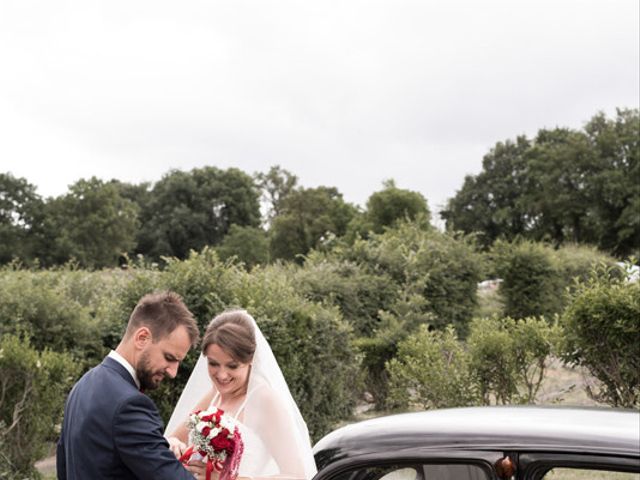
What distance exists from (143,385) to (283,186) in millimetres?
91271

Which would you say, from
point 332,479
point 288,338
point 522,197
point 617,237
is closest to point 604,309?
point 288,338

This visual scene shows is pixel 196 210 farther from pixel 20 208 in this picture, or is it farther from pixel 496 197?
pixel 496 197

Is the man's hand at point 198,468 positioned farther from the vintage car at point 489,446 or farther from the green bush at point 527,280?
the green bush at point 527,280

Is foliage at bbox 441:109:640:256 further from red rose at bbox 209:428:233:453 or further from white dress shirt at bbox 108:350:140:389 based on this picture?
white dress shirt at bbox 108:350:140:389

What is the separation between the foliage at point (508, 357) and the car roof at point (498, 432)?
737cm

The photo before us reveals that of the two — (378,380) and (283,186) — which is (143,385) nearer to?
(378,380)

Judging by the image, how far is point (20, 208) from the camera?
245ft

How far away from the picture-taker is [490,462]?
2.88m

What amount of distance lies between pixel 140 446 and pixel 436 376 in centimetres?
810

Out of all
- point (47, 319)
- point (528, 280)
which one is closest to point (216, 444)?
point (47, 319)

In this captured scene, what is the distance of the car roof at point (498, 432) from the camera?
275 centimetres

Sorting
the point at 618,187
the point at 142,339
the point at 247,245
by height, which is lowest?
the point at 142,339

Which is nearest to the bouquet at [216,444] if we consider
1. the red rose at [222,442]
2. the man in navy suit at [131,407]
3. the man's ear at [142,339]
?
the red rose at [222,442]

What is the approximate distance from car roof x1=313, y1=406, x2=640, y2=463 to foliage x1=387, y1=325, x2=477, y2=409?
7.56 metres
